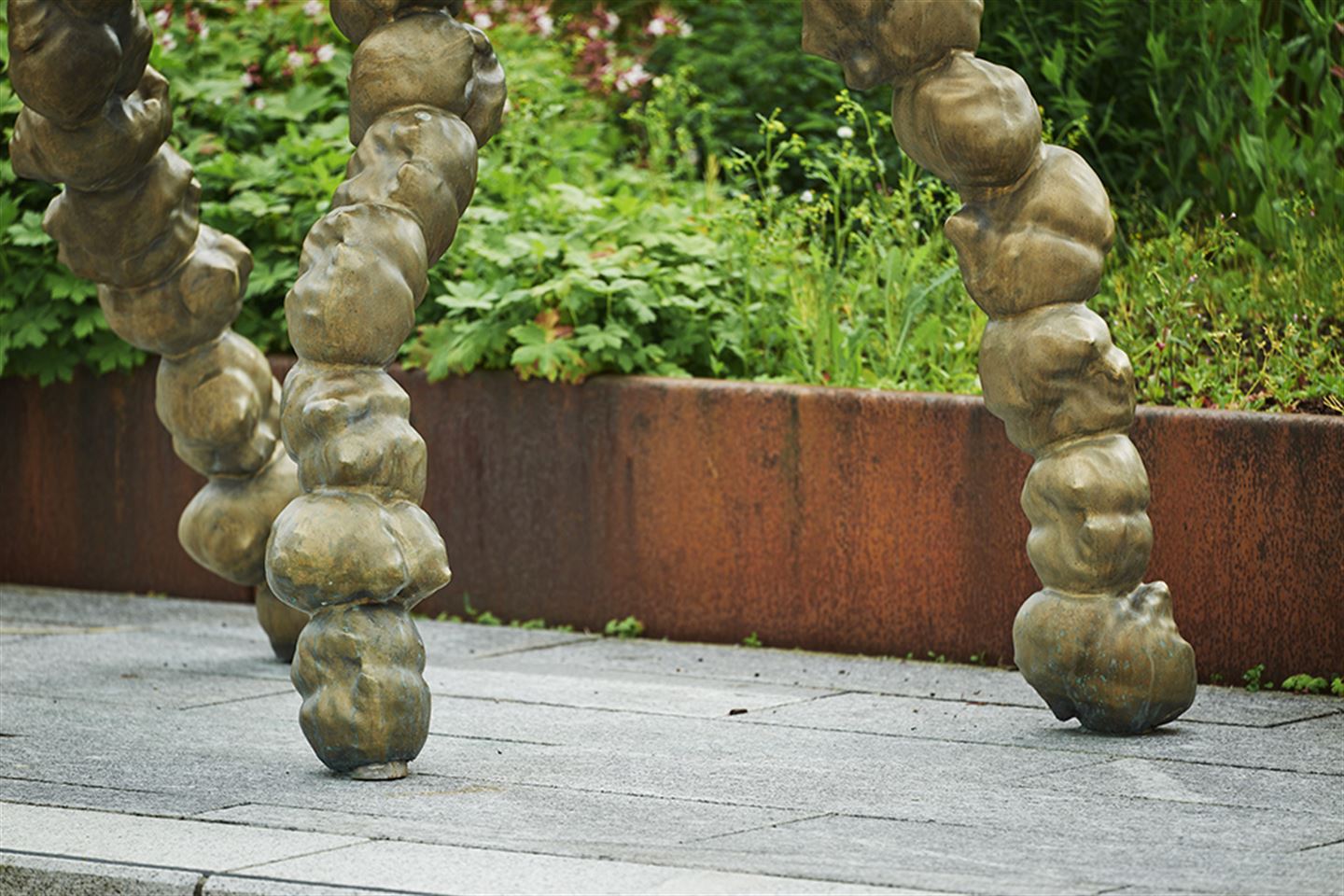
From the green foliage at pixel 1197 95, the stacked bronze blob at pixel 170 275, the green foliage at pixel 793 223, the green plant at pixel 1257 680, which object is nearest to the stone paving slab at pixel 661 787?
Result: the green plant at pixel 1257 680

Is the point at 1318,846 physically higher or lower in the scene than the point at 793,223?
lower

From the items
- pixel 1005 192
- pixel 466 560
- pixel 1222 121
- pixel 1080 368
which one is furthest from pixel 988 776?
pixel 1222 121

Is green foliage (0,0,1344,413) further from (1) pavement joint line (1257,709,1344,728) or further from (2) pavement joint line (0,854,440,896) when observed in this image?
(2) pavement joint line (0,854,440,896)

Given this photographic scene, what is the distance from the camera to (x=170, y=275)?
182 inches

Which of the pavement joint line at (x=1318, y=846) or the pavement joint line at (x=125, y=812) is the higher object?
the pavement joint line at (x=1318, y=846)

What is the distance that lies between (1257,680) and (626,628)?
5.57 feet

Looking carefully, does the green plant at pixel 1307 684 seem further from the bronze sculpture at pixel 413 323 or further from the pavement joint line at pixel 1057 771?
the pavement joint line at pixel 1057 771

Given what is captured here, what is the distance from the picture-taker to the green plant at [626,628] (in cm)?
544

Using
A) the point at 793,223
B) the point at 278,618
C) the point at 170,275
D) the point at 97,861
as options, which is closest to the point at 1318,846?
the point at 97,861

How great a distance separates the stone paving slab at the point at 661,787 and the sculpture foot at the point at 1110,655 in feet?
0.26

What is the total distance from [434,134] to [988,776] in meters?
1.51

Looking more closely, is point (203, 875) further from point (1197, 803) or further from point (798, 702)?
point (798, 702)

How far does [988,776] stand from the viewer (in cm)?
353

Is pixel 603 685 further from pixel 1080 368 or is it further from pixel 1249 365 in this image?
pixel 1249 365
